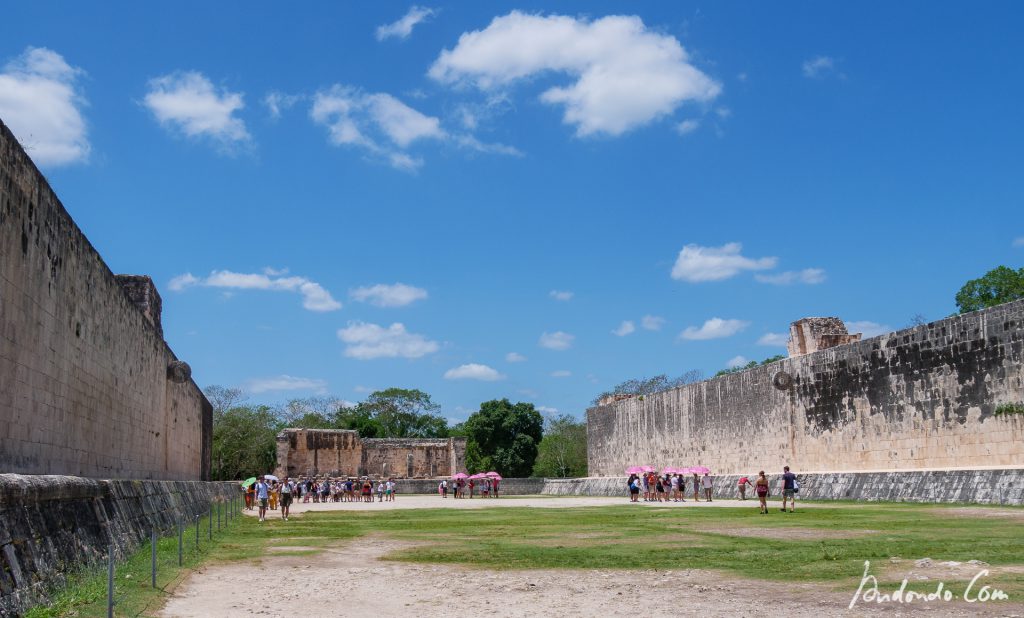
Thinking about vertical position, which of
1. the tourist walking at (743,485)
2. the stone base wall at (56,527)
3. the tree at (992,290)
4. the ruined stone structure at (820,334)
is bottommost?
the tourist walking at (743,485)

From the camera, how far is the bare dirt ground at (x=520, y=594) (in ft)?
21.0

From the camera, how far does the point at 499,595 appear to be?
730 cm

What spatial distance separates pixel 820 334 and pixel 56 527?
2253cm

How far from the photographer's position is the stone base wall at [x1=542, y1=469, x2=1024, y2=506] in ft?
54.3

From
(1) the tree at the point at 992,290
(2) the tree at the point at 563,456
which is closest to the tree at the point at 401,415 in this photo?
(2) the tree at the point at 563,456

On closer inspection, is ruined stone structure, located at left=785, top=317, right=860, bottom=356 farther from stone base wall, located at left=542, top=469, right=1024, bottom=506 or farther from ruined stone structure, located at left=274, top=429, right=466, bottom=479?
ruined stone structure, located at left=274, top=429, right=466, bottom=479

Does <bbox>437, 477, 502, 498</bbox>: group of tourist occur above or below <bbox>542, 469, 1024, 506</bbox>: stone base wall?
below

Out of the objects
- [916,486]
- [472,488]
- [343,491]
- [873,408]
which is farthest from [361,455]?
[916,486]

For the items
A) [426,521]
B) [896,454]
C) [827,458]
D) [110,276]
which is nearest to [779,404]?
[827,458]

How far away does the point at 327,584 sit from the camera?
27.1 feet

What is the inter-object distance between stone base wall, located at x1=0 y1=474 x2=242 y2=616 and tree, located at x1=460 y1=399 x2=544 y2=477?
51397 millimetres

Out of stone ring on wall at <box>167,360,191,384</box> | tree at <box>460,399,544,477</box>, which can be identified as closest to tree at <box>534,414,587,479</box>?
tree at <box>460,399,544,477</box>

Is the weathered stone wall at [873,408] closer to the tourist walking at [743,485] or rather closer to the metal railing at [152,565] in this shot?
the tourist walking at [743,485]

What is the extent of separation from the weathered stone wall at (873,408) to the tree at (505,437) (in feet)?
91.1
